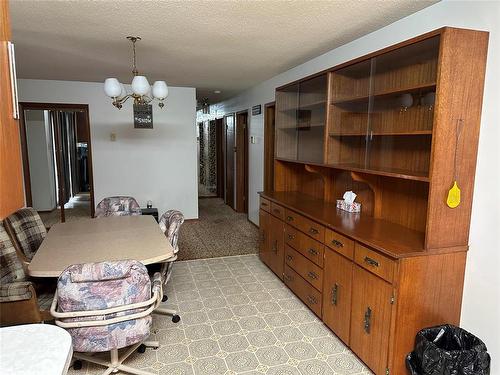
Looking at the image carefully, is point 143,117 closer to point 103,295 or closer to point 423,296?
point 103,295

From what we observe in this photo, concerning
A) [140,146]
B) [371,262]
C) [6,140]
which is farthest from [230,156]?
[6,140]

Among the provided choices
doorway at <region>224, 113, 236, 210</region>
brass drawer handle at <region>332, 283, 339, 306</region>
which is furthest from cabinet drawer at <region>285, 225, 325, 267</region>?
doorway at <region>224, 113, 236, 210</region>

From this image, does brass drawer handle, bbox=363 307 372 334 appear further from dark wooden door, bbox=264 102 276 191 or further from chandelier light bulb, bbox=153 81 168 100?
dark wooden door, bbox=264 102 276 191

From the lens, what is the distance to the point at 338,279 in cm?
254

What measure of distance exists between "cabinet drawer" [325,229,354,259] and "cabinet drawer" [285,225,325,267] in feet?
0.42

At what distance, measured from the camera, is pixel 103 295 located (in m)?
1.84

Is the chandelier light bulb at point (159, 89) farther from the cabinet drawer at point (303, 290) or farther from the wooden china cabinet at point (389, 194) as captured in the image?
the cabinet drawer at point (303, 290)

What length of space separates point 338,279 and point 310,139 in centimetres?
153

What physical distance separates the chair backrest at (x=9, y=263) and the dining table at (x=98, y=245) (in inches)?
5.6

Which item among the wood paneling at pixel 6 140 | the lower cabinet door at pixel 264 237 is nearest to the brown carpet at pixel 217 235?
the lower cabinet door at pixel 264 237

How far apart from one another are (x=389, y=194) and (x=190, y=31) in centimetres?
212

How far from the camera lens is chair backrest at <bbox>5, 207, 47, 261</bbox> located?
2.63 metres

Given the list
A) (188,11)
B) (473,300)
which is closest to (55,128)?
(188,11)

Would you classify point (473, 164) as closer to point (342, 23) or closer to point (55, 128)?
point (342, 23)
